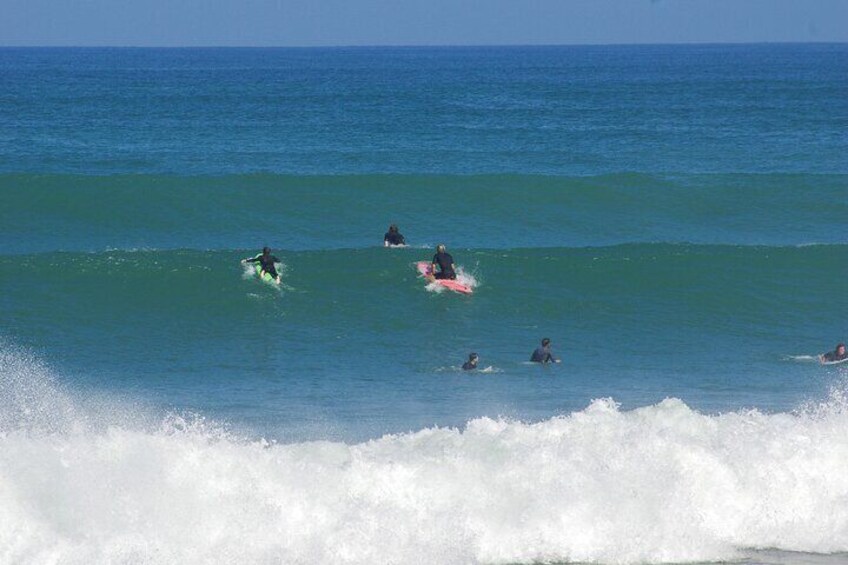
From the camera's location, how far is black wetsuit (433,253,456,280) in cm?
2402

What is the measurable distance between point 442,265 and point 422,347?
359cm

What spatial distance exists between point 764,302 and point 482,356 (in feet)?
21.8

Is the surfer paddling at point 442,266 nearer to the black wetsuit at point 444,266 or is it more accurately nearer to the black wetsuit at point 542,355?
the black wetsuit at point 444,266

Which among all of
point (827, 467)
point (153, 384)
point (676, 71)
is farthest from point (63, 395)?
point (676, 71)

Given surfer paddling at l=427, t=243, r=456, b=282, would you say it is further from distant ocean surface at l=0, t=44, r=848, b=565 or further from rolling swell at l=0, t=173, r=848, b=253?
rolling swell at l=0, t=173, r=848, b=253

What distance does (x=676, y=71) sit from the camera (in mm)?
114688

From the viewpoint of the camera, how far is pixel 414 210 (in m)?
32.7

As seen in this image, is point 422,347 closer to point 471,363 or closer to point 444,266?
point 471,363

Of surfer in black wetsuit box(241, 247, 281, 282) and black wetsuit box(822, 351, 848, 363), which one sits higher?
surfer in black wetsuit box(241, 247, 281, 282)

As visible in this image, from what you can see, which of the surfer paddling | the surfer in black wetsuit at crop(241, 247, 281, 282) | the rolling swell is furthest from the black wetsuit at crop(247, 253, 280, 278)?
the rolling swell

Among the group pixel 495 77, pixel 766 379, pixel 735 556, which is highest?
pixel 495 77

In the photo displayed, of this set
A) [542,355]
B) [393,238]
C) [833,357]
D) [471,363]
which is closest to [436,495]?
[471,363]

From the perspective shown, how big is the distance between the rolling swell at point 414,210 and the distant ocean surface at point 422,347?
114mm

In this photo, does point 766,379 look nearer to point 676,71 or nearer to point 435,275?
point 435,275
